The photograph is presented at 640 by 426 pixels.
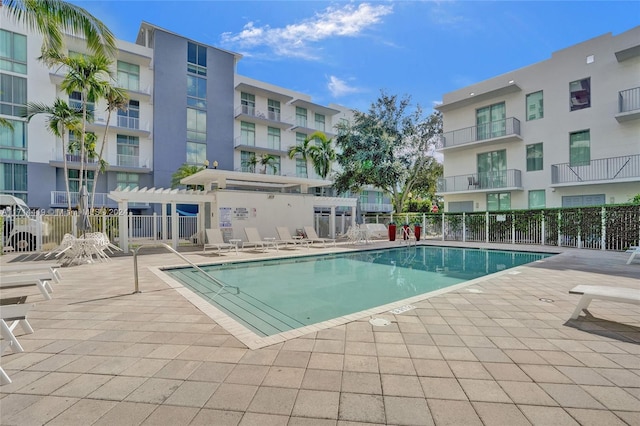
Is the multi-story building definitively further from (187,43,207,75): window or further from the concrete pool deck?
the concrete pool deck

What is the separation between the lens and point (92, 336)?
11.8 feet

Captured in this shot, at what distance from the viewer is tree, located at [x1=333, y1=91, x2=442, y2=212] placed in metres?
21.5

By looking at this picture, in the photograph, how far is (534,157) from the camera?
62.3 ft

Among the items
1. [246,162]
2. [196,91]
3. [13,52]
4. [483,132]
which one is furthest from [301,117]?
[13,52]

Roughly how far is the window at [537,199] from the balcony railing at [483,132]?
12.0ft

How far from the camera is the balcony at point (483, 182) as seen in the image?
19.3 m

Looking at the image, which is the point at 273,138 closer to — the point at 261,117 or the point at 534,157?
the point at 261,117

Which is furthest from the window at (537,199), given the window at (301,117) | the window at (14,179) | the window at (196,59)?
the window at (14,179)

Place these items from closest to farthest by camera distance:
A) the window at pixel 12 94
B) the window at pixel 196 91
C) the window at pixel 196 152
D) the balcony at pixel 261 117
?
the window at pixel 12 94 < the window at pixel 196 152 < the window at pixel 196 91 < the balcony at pixel 261 117

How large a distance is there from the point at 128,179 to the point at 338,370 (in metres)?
26.1

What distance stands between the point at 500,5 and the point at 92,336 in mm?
16205

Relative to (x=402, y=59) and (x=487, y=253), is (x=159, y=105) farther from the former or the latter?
(x=487, y=253)

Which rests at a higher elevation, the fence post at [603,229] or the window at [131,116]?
the window at [131,116]

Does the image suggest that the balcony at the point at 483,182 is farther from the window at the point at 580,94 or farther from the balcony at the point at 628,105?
the balcony at the point at 628,105
